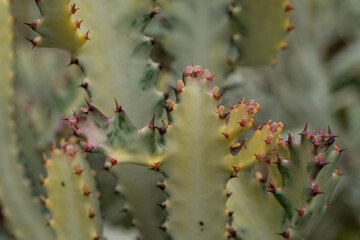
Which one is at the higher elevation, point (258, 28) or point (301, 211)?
point (258, 28)

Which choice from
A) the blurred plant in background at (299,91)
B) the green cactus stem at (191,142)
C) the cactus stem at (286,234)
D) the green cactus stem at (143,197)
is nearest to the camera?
the green cactus stem at (191,142)

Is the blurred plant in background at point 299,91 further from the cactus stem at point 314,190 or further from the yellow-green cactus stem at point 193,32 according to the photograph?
the cactus stem at point 314,190

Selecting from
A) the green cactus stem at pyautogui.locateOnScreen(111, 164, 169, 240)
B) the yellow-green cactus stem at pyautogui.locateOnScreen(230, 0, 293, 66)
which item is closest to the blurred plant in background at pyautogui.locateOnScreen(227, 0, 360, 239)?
the yellow-green cactus stem at pyautogui.locateOnScreen(230, 0, 293, 66)

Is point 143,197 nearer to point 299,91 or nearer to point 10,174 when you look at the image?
point 10,174

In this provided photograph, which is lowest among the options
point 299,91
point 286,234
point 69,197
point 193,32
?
point 286,234

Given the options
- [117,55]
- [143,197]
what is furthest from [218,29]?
[143,197]

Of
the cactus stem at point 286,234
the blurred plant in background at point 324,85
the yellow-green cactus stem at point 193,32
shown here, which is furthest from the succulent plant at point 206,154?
the blurred plant in background at point 324,85
